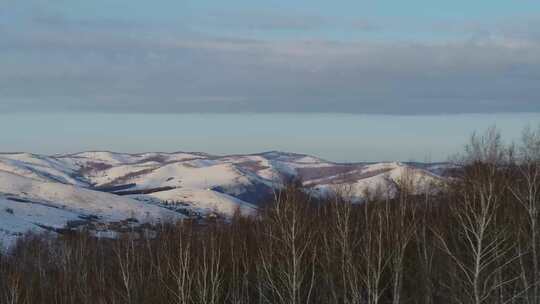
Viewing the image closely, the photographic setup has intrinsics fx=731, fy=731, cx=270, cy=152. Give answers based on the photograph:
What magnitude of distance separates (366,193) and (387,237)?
24.6 feet

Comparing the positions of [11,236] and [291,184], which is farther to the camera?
[11,236]

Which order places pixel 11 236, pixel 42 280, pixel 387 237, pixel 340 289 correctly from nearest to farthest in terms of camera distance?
pixel 387 237 → pixel 340 289 → pixel 42 280 → pixel 11 236

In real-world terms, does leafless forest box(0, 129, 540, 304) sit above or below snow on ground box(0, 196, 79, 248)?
above

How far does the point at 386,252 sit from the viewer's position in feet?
124

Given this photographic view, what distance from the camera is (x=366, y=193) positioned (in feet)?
135

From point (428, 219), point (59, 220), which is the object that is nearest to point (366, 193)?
point (428, 219)

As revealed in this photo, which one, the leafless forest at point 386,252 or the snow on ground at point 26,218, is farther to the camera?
the snow on ground at point 26,218

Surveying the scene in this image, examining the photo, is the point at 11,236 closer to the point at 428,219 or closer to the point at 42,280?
the point at 42,280

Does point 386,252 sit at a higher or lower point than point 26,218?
higher

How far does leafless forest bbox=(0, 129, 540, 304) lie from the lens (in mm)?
29516

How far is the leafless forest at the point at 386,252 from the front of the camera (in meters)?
29.5

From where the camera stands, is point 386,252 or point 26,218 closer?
point 386,252

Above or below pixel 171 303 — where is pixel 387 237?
above

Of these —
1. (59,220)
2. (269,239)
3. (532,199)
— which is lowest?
(59,220)
